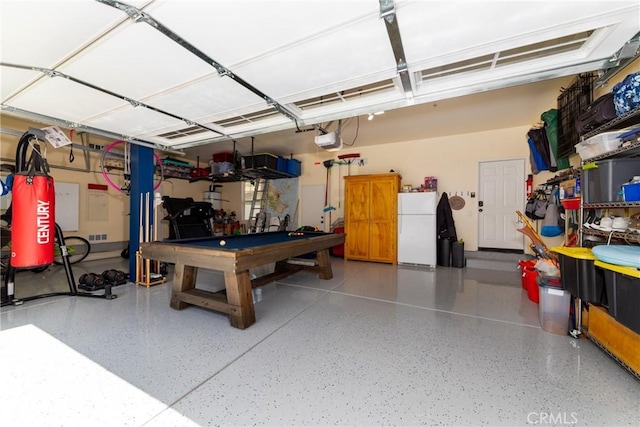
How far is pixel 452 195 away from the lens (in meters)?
5.33

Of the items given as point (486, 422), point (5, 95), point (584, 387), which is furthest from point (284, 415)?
point (5, 95)

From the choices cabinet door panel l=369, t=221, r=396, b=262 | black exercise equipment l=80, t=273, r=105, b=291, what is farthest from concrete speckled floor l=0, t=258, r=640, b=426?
cabinet door panel l=369, t=221, r=396, b=262

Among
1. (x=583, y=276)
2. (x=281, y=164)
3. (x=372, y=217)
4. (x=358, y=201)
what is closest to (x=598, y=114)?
(x=583, y=276)

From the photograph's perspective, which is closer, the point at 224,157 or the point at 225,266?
the point at 225,266

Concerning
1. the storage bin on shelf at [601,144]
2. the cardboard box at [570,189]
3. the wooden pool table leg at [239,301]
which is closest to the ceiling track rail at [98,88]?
the wooden pool table leg at [239,301]

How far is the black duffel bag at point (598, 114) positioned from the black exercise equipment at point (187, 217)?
5.61 metres

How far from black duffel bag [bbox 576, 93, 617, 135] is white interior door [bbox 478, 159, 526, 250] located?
3.17 metres

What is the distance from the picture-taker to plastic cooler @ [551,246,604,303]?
1.77 meters

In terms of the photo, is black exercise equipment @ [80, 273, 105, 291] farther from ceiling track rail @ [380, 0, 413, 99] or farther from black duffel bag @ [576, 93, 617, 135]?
black duffel bag @ [576, 93, 617, 135]

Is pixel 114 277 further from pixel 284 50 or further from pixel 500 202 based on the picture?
pixel 500 202

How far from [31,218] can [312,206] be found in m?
5.16

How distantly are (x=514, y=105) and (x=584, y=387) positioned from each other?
3.85 m

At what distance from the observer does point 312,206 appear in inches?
268

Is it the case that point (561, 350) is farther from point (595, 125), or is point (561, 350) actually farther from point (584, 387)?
point (595, 125)
